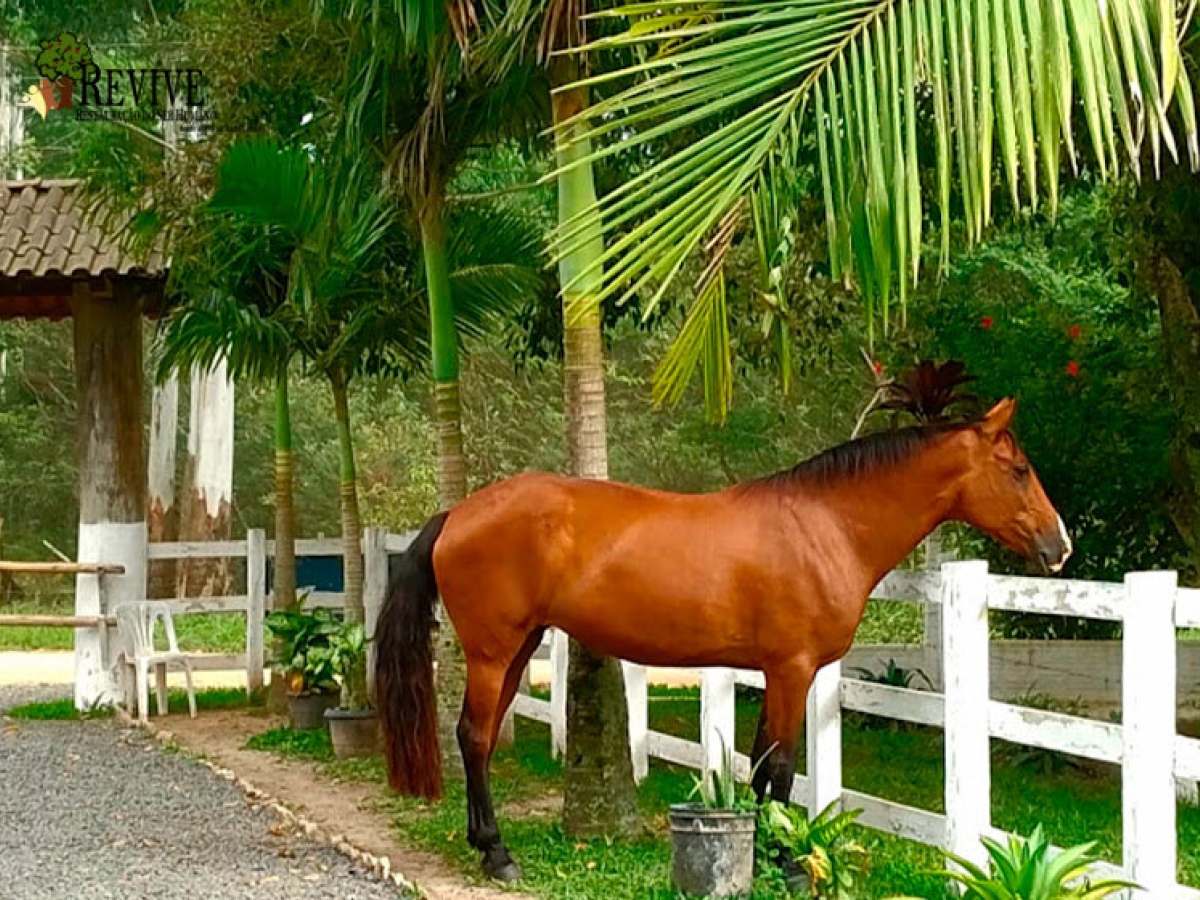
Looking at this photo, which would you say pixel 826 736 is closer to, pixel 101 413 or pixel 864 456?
pixel 864 456

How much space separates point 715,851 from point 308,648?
17.6 feet

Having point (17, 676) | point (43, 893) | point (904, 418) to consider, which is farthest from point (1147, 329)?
point (17, 676)

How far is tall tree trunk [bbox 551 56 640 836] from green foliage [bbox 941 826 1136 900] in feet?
A: 7.50

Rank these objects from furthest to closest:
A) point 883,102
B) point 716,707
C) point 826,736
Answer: point 716,707, point 826,736, point 883,102

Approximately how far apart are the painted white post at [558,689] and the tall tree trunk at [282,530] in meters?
2.88

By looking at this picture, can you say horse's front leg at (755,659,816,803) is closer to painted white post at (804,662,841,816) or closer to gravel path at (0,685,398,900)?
painted white post at (804,662,841,816)

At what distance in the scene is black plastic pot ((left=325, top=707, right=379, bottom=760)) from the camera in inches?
380

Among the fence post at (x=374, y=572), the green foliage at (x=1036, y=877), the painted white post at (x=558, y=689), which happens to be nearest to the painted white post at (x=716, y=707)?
the painted white post at (x=558, y=689)

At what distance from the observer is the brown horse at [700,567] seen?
603 cm

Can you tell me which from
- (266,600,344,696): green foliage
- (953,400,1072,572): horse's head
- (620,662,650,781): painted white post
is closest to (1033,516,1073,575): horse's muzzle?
(953,400,1072,572): horse's head

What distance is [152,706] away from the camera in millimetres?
12789

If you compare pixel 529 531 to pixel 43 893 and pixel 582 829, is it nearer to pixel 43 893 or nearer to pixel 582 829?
pixel 582 829

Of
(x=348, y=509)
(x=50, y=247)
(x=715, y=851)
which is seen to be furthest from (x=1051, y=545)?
(x=50, y=247)

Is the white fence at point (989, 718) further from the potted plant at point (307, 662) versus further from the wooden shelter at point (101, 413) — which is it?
the wooden shelter at point (101, 413)
